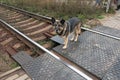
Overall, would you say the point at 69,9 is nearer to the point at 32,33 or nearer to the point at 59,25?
the point at 32,33

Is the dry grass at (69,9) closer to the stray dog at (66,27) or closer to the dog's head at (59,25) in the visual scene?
the stray dog at (66,27)

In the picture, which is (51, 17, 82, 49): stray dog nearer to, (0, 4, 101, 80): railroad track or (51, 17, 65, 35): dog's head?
(51, 17, 65, 35): dog's head

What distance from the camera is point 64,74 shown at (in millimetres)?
3619

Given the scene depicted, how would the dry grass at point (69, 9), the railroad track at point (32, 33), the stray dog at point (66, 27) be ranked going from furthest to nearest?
the dry grass at point (69, 9)
the stray dog at point (66, 27)
the railroad track at point (32, 33)

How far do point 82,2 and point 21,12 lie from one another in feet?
9.62

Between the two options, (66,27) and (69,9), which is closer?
(66,27)

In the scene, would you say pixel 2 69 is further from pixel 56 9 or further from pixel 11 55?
pixel 56 9

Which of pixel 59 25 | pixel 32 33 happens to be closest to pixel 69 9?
pixel 32 33

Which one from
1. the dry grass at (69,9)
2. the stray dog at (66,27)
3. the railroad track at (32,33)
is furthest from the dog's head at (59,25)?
the dry grass at (69,9)

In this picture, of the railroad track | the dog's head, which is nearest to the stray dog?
the dog's head

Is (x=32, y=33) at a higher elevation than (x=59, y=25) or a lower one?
lower

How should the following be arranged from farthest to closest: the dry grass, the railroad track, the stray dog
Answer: the dry grass, the stray dog, the railroad track

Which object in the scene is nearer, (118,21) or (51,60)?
(51,60)

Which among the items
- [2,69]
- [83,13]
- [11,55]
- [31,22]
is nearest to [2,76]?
[2,69]
